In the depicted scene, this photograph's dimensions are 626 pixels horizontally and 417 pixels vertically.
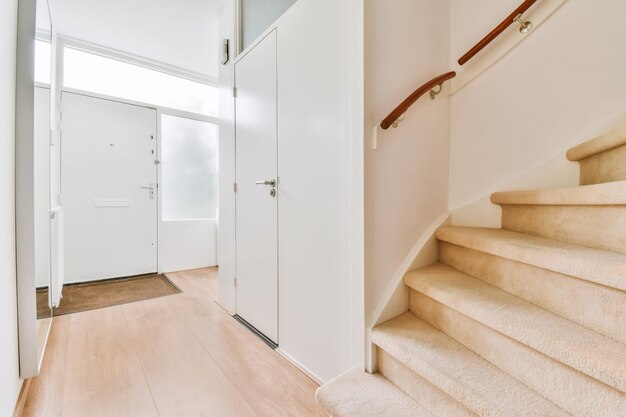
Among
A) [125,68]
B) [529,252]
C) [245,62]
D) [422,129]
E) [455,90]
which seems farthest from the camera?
[125,68]

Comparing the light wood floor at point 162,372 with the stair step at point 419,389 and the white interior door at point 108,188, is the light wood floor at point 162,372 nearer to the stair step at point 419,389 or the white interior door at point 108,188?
the stair step at point 419,389

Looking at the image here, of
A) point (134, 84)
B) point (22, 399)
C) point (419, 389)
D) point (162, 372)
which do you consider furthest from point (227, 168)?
point (134, 84)

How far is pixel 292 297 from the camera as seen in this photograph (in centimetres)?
151

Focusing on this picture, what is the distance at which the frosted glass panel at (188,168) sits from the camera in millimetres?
3453

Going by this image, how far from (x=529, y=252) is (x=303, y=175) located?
3.26ft

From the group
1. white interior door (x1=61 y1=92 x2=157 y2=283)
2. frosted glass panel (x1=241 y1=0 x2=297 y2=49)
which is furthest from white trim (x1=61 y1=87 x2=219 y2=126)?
frosted glass panel (x1=241 y1=0 x2=297 y2=49)

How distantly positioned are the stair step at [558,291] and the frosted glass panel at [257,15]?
68.8 inches

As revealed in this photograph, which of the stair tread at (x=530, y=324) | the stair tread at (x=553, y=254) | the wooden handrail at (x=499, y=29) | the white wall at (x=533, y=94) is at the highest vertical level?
the wooden handrail at (x=499, y=29)

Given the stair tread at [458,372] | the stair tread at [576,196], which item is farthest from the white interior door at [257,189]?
the stair tread at [576,196]

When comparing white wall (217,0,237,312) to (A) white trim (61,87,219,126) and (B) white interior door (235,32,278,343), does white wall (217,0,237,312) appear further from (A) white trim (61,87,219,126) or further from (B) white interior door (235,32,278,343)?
(A) white trim (61,87,219,126)

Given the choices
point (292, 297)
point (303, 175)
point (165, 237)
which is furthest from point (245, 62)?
point (165, 237)

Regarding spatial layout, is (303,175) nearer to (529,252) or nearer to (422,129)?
(422,129)

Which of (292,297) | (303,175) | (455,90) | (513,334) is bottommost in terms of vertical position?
(292,297)

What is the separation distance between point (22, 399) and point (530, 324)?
2071mm
